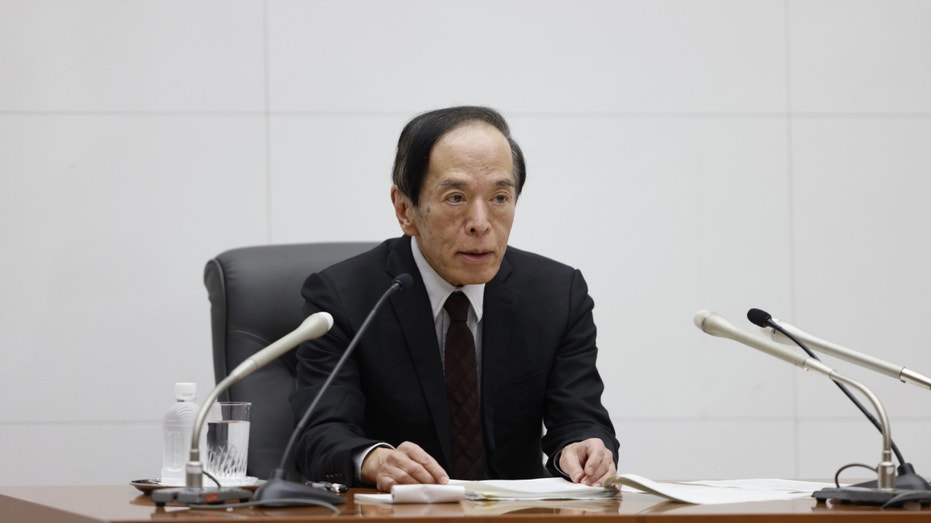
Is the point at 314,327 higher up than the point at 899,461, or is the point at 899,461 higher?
the point at 314,327

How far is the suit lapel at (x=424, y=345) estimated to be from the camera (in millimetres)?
2299

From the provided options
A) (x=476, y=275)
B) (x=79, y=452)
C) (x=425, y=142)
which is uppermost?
(x=425, y=142)

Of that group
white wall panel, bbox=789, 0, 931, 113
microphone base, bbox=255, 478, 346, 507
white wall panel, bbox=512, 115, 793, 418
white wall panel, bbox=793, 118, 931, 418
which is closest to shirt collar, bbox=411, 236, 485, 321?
white wall panel, bbox=512, 115, 793, 418

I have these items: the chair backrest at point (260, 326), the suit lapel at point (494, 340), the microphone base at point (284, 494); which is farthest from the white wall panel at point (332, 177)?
the microphone base at point (284, 494)

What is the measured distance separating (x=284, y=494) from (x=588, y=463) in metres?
0.68

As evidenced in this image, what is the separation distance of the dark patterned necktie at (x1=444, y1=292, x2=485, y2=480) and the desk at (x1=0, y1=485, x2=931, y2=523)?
0.70 metres

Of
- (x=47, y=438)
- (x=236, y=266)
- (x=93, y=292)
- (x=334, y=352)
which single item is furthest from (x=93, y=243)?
(x=334, y=352)

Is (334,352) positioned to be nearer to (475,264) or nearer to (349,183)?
(475,264)

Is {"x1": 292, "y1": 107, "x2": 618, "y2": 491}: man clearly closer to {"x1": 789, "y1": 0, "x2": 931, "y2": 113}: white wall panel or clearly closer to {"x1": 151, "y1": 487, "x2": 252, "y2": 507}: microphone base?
{"x1": 151, "y1": 487, "x2": 252, "y2": 507}: microphone base

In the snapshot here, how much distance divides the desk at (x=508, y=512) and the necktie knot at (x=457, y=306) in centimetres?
79

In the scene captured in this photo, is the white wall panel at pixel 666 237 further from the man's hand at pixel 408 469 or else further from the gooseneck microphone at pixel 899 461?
the man's hand at pixel 408 469

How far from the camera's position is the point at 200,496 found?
1454mm

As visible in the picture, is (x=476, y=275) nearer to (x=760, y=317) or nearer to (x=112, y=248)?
(x=760, y=317)

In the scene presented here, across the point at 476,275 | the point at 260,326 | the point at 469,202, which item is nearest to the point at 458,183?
the point at 469,202
